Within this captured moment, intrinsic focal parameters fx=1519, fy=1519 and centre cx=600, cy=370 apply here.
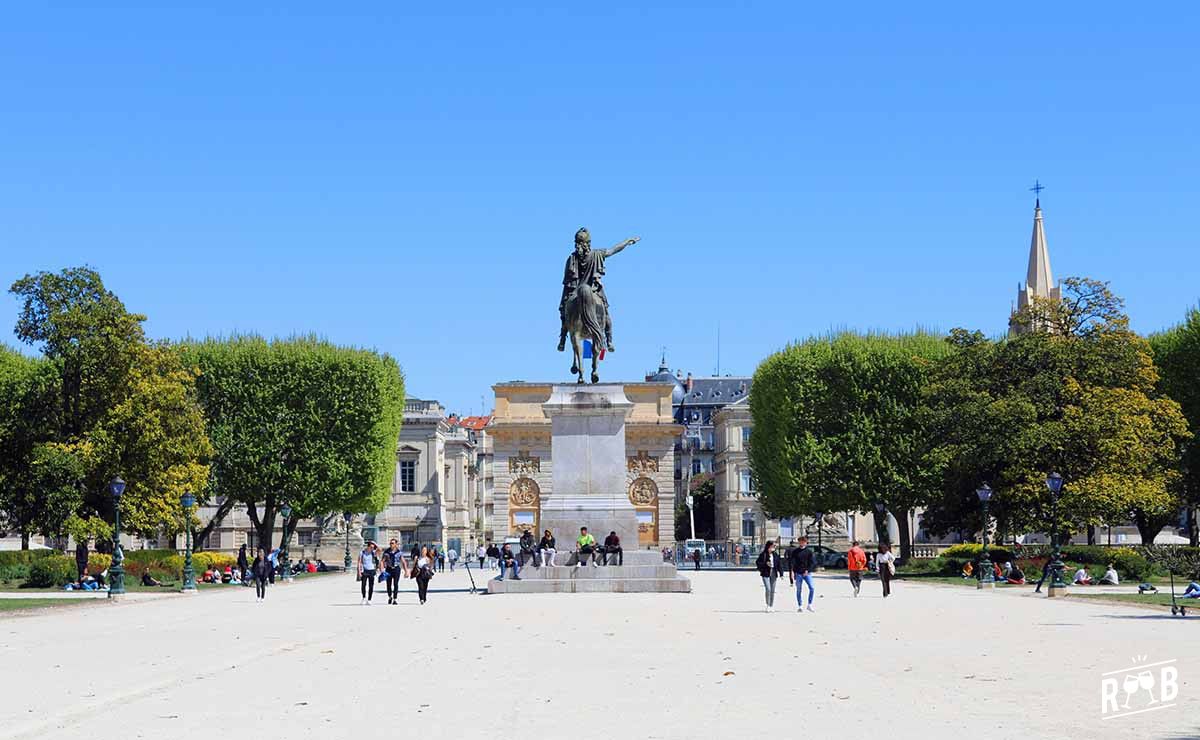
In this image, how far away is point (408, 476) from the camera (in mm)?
125812

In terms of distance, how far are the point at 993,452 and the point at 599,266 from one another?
66.5 feet

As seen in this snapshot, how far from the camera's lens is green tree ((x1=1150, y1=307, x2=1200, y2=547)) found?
208 feet

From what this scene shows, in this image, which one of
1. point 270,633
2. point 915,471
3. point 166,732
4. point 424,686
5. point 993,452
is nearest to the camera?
point 166,732

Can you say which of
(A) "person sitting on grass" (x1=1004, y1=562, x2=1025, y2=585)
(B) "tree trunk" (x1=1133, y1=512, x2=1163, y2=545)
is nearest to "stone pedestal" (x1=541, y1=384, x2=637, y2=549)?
(A) "person sitting on grass" (x1=1004, y1=562, x2=1025, y2=585)

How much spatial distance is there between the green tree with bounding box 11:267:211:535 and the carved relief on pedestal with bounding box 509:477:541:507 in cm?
5340

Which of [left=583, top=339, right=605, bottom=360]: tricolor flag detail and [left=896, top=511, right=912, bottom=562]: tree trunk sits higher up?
[left=583, top=339, right=605, bottom=360]: tricolor flag detail

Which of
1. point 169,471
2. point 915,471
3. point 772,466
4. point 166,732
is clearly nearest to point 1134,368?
point 915,471

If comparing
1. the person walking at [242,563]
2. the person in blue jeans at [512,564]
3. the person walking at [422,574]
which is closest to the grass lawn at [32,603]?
the person walking at [422,574]

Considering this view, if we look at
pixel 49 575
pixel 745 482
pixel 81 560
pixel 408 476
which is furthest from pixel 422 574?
pixel 745 482

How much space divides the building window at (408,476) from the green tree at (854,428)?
54.9 meters

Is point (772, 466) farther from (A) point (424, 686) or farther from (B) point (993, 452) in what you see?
(A) point (424, 686)

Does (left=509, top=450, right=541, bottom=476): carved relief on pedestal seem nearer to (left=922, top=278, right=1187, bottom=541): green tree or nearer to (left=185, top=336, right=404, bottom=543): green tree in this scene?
(left=185, top=336, right=404, bottom=543): green tree

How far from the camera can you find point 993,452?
55969mm

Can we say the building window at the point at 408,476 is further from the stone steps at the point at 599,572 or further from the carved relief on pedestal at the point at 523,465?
the stone steps at the point at 599,572
